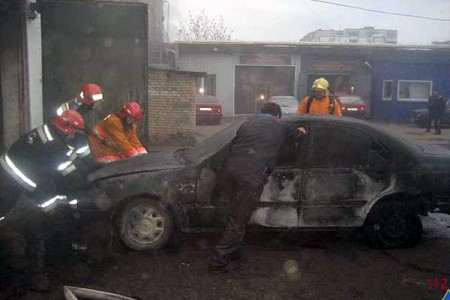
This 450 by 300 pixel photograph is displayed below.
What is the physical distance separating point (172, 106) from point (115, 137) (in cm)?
884

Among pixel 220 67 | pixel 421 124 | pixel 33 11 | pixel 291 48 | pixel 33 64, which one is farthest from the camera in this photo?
pixel 220 67

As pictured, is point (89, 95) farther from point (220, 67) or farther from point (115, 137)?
point (220, 67)

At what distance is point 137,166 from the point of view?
5.18 m

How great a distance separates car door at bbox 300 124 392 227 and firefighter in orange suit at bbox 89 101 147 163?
217 centimetres

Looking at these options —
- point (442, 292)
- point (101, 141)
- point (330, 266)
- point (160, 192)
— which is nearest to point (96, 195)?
point (160, 192)

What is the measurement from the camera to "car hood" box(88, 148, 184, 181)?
16.7ft

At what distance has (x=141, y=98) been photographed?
10.6 m

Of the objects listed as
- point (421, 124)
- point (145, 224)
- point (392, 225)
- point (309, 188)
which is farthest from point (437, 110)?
point (145, 224)

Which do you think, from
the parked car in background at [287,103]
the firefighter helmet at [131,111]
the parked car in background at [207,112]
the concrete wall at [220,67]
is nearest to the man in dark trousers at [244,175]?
the firefighter helmet at [131,111]

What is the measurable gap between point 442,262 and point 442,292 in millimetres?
797

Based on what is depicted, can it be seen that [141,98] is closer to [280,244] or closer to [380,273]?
[280,244]

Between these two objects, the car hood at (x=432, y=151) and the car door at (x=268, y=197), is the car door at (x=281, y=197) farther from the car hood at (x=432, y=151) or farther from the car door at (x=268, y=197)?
the car hood at (x=432, y=151)

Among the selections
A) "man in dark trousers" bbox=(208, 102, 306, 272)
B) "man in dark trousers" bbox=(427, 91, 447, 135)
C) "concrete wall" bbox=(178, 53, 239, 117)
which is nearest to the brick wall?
"man in dark trousers" bbox=(208, 102, 306, 272)

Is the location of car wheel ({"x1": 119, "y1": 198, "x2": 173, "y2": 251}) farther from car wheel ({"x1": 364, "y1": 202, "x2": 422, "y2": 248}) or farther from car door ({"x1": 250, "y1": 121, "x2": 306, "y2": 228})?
car wheel ({"x1": 364, "y1": 202, "x2": 422, "y2": 248})
